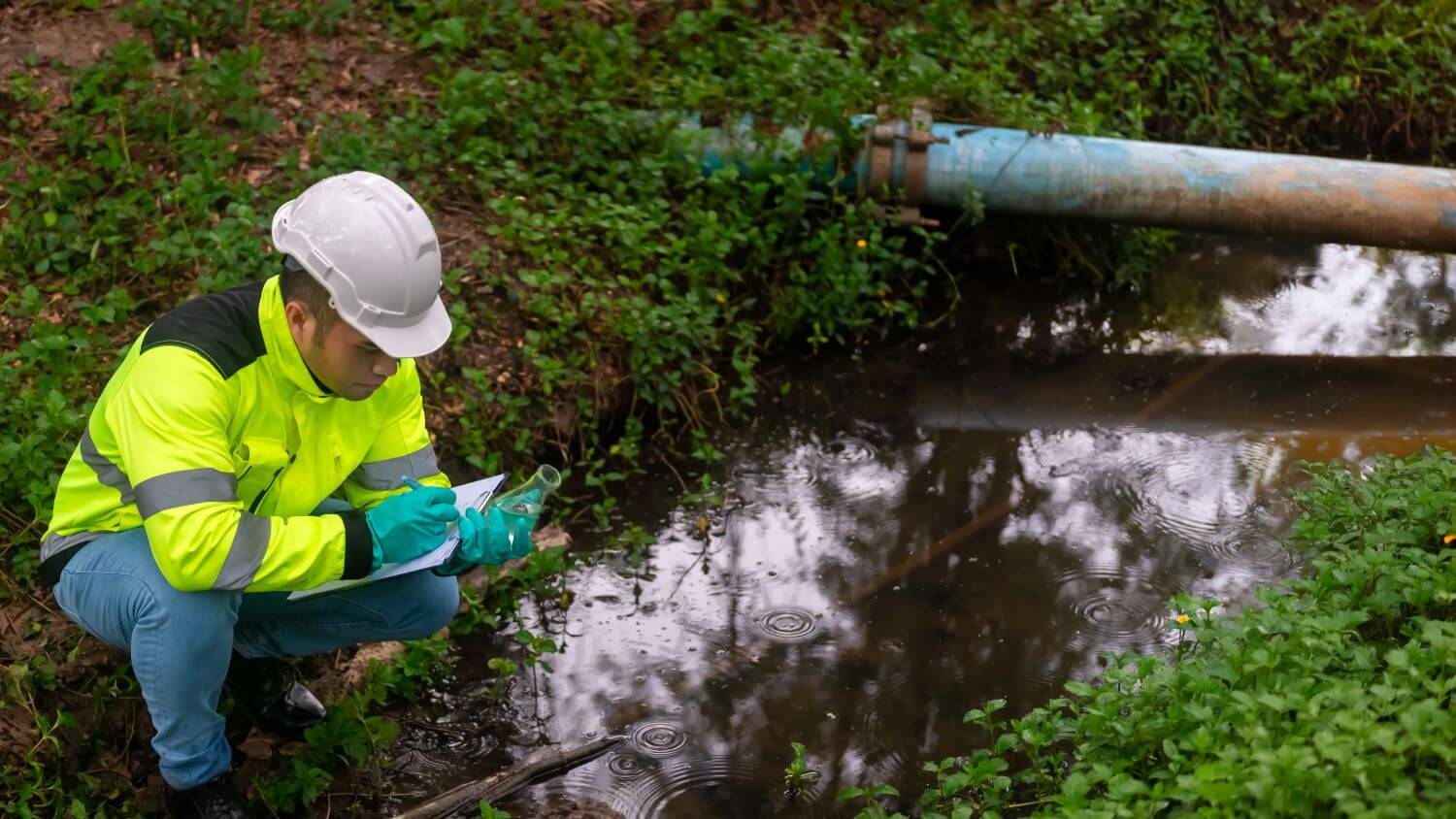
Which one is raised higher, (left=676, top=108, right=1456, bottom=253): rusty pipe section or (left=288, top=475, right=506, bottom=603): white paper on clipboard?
(left=676, top=108, right=1456, bottom=253): rusty pipe section

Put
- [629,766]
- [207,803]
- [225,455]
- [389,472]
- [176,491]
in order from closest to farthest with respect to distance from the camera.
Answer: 1. [176,491]
2. [225,455]
3. [207,803]
4. [389,472]
5. [629,766]

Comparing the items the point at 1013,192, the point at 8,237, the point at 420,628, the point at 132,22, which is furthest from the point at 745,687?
the point at 132,22

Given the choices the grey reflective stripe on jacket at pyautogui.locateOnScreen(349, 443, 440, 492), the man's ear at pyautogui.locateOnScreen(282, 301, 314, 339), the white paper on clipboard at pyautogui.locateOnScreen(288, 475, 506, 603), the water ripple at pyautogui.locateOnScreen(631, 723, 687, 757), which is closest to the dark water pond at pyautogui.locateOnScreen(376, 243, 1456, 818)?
the water ripple at pyautogui.locateOnScreen(631, 723, 687, 757)

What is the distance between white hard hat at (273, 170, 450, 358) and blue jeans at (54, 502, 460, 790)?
2.14ft

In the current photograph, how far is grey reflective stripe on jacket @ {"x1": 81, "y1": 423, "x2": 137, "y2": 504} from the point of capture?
2.98 metres

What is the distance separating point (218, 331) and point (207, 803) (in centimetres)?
113

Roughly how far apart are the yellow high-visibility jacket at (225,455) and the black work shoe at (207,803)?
1.85 feet

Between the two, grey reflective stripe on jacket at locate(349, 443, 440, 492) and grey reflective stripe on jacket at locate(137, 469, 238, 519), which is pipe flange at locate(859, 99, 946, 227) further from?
grey reflective stripe on jacket at locate(137, 469, 238, 519)

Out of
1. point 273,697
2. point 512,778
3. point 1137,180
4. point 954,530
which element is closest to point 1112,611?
point 954,530

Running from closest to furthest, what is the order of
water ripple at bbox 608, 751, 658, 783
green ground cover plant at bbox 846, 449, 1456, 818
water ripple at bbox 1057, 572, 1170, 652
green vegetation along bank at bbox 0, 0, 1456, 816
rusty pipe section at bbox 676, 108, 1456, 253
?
green ground cover plant at bbox 846, 449, 1456, 818 → water ripple at bbox 608, 751, 658, 783 → water ripple at bbox 1057, 572, 1170, 652 → green vegetation along bank at bbox 0, 0, 1456, 816 → rusty pipe section at bbox 676, 108, 1456, 253

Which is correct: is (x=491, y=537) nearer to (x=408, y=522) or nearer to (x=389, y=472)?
(x=408, y=522)

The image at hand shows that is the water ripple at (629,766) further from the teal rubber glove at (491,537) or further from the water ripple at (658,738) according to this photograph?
the teal rubber glove at (491,537)

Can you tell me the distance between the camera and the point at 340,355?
297cm

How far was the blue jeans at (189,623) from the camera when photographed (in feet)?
9.55
